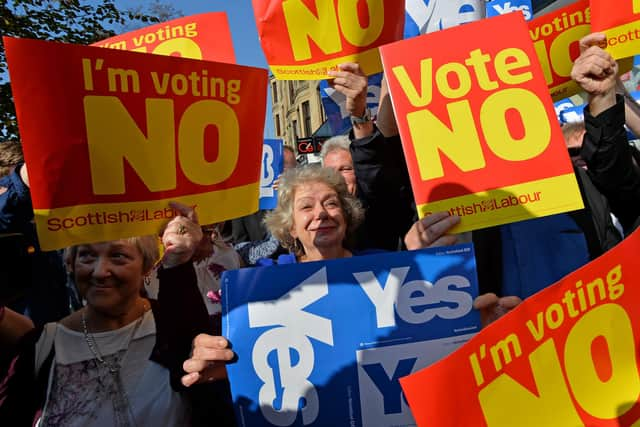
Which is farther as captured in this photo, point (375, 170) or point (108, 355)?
point (375, 170)

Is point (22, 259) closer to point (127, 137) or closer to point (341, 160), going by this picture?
point (127, 137)

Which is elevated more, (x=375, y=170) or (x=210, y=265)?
(x=375, y=170)

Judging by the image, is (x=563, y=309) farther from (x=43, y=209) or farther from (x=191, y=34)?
(x=191, y=34)

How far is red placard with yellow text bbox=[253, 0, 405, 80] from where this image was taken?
7.63ft

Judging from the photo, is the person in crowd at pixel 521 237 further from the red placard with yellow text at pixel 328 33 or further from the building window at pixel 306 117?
the building window at pixel 306 117

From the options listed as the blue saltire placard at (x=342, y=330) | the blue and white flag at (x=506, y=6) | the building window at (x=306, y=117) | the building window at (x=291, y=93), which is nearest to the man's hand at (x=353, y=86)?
the blue saltire placard at (x=342, y=330)

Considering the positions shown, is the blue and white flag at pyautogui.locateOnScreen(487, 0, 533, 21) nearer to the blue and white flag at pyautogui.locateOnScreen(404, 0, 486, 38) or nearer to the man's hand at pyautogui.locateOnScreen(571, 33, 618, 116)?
the blue and white flag at pyautogui.locateOnScreen(404, 0, 486, 38)

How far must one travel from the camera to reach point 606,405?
141 cm

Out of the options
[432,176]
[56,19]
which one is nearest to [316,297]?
[432,176]

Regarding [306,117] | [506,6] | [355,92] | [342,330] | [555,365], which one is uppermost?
[306,117]

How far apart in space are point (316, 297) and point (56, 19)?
8.58 m

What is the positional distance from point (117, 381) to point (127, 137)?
787mm

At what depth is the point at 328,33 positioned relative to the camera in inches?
92.2

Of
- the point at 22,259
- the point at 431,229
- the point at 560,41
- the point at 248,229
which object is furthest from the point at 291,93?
the point at 22,259
